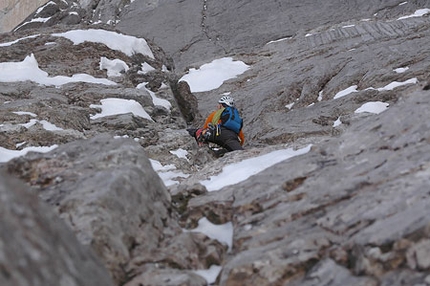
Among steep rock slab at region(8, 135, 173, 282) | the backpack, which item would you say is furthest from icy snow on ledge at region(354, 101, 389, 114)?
steep rock slab at region(8, 135, 173, 282)

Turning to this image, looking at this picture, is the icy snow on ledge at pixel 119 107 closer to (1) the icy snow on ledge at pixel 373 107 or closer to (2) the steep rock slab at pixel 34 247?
(1) the icy snow on ledge at pixel 373 107

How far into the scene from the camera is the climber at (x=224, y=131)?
13.7m

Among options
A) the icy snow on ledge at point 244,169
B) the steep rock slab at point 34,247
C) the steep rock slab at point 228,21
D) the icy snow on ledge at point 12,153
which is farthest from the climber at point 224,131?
the steep rock slab at point 228,21

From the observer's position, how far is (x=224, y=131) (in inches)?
544

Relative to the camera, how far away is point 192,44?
111ft

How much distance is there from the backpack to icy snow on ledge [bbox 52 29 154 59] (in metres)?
6.97

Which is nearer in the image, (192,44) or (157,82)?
(157,82)

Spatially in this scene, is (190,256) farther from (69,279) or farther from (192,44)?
(192,44)

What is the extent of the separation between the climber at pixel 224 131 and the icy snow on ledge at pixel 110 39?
691 cm

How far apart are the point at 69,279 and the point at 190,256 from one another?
243 cm

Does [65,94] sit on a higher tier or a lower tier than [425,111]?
higher

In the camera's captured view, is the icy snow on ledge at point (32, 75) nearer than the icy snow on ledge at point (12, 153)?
No

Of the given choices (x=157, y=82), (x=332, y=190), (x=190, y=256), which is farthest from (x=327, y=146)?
(x=157, y=82)

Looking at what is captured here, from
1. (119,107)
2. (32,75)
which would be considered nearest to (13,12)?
(32,75)
